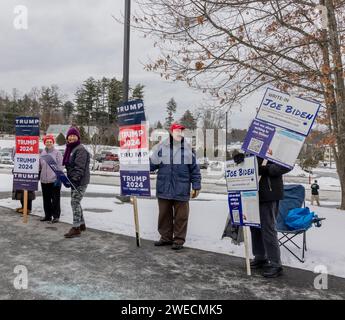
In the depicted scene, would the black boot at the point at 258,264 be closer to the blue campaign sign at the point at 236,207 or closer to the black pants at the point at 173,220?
the blue campaign sign at the point at 236,207

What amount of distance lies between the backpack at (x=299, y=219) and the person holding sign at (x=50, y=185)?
4.56m

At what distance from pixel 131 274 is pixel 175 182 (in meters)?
1.76

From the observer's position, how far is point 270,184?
4.79 m

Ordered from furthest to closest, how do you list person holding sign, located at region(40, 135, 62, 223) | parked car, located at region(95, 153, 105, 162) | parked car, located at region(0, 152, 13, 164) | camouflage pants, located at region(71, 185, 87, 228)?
parked car, located at region(95, 153, 105, 162), parked car, located at region(0, 152, 13, 164), person holding sign, located at region(40, 135, 62, 223), camouflage pants, located at region(71, 185, 87, 228)

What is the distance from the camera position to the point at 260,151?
4820 mm

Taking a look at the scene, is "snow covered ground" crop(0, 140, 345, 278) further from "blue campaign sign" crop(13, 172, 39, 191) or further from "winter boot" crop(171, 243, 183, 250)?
"blue campaign sign" crop(13, 172, 39, 191)

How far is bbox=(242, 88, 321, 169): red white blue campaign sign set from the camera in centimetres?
466

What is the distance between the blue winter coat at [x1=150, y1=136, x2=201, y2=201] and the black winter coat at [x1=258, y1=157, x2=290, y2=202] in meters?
1.34

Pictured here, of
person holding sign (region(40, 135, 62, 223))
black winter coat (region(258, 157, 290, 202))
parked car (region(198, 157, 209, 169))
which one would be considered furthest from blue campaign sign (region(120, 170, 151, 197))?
parked car (region(198, 157, 209, 169))

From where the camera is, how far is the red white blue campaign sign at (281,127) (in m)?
4.66

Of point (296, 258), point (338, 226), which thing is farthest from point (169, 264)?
point (338, 226)

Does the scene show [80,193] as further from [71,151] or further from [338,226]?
[338,226]

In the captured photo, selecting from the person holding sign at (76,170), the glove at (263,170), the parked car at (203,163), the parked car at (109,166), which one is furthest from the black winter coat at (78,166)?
the parked car at (203,163)

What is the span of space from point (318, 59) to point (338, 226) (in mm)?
4145
